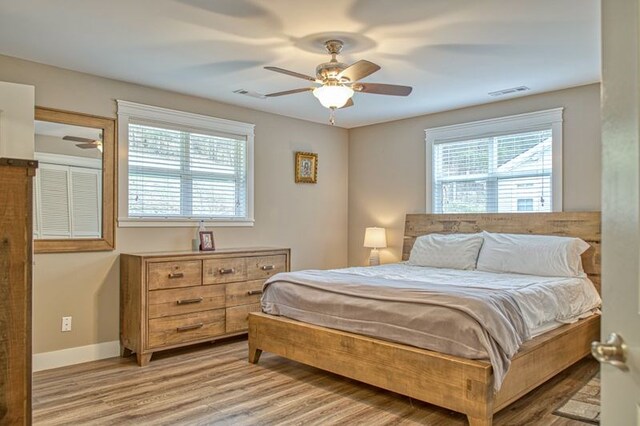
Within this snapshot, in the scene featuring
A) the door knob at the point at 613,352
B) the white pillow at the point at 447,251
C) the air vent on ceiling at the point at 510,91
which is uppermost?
the air vent on ceiling at the point at 510,91

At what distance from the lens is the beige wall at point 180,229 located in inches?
148

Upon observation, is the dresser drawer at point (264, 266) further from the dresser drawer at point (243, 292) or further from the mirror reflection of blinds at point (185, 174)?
the mirror reflection of blinds at point (185, 174)

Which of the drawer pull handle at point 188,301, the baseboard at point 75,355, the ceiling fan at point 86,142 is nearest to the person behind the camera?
the baseboard at point 75,355

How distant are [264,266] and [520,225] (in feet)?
8.61

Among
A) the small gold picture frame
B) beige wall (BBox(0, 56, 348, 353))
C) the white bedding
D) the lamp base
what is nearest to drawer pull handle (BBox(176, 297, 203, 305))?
beige wall (BBox(0, 56, 348, 353))

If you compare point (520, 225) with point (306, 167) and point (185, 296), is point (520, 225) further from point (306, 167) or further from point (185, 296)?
point (185, 296)

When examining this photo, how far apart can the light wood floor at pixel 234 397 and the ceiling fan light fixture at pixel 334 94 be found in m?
2.03

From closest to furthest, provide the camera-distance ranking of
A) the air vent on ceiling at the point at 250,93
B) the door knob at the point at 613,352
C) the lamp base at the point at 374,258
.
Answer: the door knob at the point at 613,352
the air vent on ceiling at the point at 250,93
the lamp base at the point at 374,258

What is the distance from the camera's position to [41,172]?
3756 millimetres

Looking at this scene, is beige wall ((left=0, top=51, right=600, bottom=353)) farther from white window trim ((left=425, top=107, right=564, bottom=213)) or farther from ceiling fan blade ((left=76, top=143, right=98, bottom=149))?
ceiling fan blade ((left=76, top=143, right=98, bottom=149))

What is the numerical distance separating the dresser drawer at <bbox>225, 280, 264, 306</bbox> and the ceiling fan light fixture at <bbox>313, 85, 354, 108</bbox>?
211cm

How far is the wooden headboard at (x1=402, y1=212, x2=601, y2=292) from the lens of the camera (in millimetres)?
4145

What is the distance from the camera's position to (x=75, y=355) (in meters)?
3.88

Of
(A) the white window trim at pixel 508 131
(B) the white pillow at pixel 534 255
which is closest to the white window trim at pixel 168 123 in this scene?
(A) the white window trim at pixel 508 131
